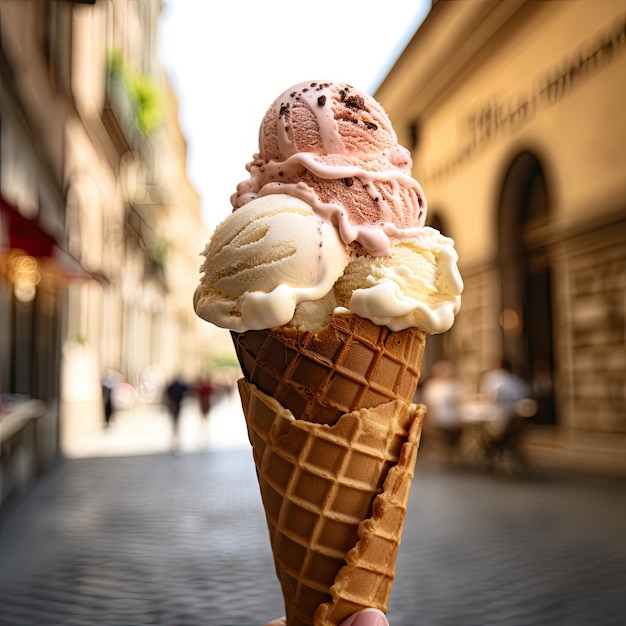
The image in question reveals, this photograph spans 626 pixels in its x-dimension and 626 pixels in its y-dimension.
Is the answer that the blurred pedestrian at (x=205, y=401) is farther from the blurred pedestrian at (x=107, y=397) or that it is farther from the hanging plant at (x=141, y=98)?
the hanging plant at (x=141, y=98)

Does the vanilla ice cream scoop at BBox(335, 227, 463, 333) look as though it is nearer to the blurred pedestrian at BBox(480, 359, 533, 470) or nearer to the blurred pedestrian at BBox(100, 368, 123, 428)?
the blurred pedestrian at BBox(480, 359, 533, 470)

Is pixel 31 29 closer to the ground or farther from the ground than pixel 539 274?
farther from the ground

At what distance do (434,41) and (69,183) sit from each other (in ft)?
28.2

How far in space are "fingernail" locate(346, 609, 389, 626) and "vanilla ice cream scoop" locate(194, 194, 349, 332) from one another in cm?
114

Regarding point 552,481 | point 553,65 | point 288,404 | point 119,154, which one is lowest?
point 552,481

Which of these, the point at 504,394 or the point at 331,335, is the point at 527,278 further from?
the point at 331,335

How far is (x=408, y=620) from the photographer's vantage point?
187 inches

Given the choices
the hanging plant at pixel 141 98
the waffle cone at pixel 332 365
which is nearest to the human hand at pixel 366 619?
the waffle cone at pixel 332 365

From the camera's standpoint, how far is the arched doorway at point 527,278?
47.9 ft

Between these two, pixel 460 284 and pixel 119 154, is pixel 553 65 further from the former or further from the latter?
pixel 119 154

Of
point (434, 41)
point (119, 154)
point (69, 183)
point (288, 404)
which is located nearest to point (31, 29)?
point (69, 183)


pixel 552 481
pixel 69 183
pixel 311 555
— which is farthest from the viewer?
pixel 69 183

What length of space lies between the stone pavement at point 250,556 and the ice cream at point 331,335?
6.78ft

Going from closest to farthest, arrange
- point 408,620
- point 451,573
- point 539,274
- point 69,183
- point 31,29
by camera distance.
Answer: point 408,620 → point 451,573 → point 31,29 → point 539,274 → point 69,183
